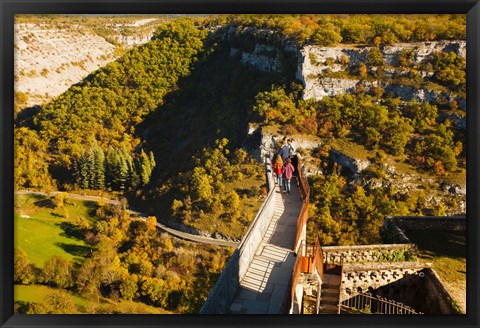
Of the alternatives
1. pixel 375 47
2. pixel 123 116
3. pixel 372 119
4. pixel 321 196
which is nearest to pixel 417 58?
pixel 375 47

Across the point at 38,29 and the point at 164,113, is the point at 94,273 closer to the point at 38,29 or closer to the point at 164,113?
the point at 38,29

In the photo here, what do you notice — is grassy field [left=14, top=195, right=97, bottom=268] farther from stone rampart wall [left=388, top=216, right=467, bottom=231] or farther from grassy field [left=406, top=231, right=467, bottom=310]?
grassy field [left=406, top=231, right=467, bottom=310]

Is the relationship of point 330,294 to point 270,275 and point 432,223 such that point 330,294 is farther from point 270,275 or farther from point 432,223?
point 432,223

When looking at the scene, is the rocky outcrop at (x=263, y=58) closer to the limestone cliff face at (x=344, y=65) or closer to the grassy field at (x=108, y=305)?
the limestone cliff face at (x=344, y=65)

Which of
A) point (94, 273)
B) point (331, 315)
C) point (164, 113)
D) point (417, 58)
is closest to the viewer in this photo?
point (331, 315)

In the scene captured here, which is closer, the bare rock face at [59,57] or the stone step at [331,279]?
the stone step at [331,279]

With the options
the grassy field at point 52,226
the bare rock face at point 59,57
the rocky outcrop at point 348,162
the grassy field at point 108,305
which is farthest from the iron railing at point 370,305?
the bare rock face at point 59,57

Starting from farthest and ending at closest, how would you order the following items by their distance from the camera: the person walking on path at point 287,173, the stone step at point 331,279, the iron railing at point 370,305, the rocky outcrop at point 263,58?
the rocky outcrop at point 263,58 → the person walking on path at point 287,173 → the iron railing at point 370,305 → the stone step at point 331,279

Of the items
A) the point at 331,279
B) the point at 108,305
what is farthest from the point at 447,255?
the point at 108,305
